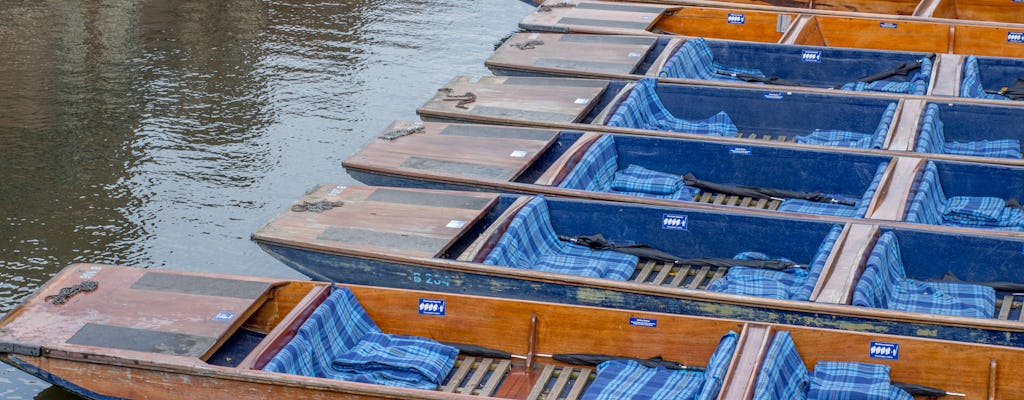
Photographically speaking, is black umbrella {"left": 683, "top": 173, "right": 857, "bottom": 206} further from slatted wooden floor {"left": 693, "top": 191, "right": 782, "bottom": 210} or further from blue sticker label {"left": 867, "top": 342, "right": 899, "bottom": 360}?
blue sticker label {"left": 867, "top": 342, "right": 899, "bottom": 360}

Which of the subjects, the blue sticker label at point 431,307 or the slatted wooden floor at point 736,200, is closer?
the blue sticker label at point 431,307

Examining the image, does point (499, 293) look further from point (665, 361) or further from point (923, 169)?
point (923, 169)

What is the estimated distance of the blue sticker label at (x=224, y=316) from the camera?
25.6 feet

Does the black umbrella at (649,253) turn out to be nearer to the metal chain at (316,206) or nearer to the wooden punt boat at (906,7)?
the metal chain at (316,206)

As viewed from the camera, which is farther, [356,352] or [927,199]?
[927,199]

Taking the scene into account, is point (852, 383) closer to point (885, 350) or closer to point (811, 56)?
point (885, 350)

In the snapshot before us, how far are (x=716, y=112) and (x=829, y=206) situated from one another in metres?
2.16

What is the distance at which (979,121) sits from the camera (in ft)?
37.8

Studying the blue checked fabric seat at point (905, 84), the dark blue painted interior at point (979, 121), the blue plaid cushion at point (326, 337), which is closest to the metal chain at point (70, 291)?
the blue plaid cushion at point (326, 337)

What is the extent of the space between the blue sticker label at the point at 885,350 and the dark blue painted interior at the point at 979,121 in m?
4.78

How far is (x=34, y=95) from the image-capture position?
14.4 metres

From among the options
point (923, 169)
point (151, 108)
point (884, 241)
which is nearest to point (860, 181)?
point (923, 169)

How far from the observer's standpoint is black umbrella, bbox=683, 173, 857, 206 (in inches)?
407

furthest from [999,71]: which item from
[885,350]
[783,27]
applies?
[885,350]
